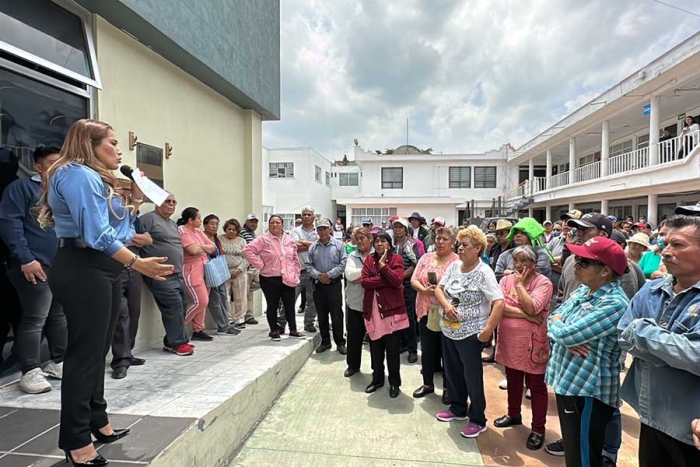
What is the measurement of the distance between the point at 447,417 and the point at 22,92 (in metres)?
4.71

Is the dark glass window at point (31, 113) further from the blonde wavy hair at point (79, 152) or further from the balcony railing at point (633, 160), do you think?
the balcony railing at point (633, 160)

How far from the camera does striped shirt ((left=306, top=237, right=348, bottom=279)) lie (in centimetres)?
532

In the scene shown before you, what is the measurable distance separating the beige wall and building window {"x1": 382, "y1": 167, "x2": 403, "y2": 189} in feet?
69.5

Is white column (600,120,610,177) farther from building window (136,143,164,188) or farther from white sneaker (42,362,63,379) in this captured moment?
white sneaker (42,362,63,379)

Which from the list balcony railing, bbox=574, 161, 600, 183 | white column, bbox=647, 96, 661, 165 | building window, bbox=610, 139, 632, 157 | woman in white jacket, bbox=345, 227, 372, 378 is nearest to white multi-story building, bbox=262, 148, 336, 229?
balcony railing, bbox=574, 161, 600, 183

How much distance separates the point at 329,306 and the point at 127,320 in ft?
8.16

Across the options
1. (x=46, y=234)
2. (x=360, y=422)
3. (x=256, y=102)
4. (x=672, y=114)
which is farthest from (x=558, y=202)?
(x=46, y=234)

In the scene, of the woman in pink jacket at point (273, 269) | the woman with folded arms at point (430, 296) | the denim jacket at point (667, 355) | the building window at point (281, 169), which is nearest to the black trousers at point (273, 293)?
the woman in pink jacket at point (273, 269)

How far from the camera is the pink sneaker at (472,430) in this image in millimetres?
3328

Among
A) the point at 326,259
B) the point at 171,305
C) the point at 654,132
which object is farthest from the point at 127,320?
the point at 654,132

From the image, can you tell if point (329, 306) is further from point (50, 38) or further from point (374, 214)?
point (374, 214)

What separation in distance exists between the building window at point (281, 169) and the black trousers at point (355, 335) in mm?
24414

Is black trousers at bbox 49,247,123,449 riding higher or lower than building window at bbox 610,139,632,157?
lower

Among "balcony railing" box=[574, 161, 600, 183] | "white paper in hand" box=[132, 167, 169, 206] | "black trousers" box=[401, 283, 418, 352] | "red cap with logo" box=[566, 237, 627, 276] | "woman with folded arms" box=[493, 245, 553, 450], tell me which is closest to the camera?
"white paper in hand" box=[132, 167, 169, 206]
